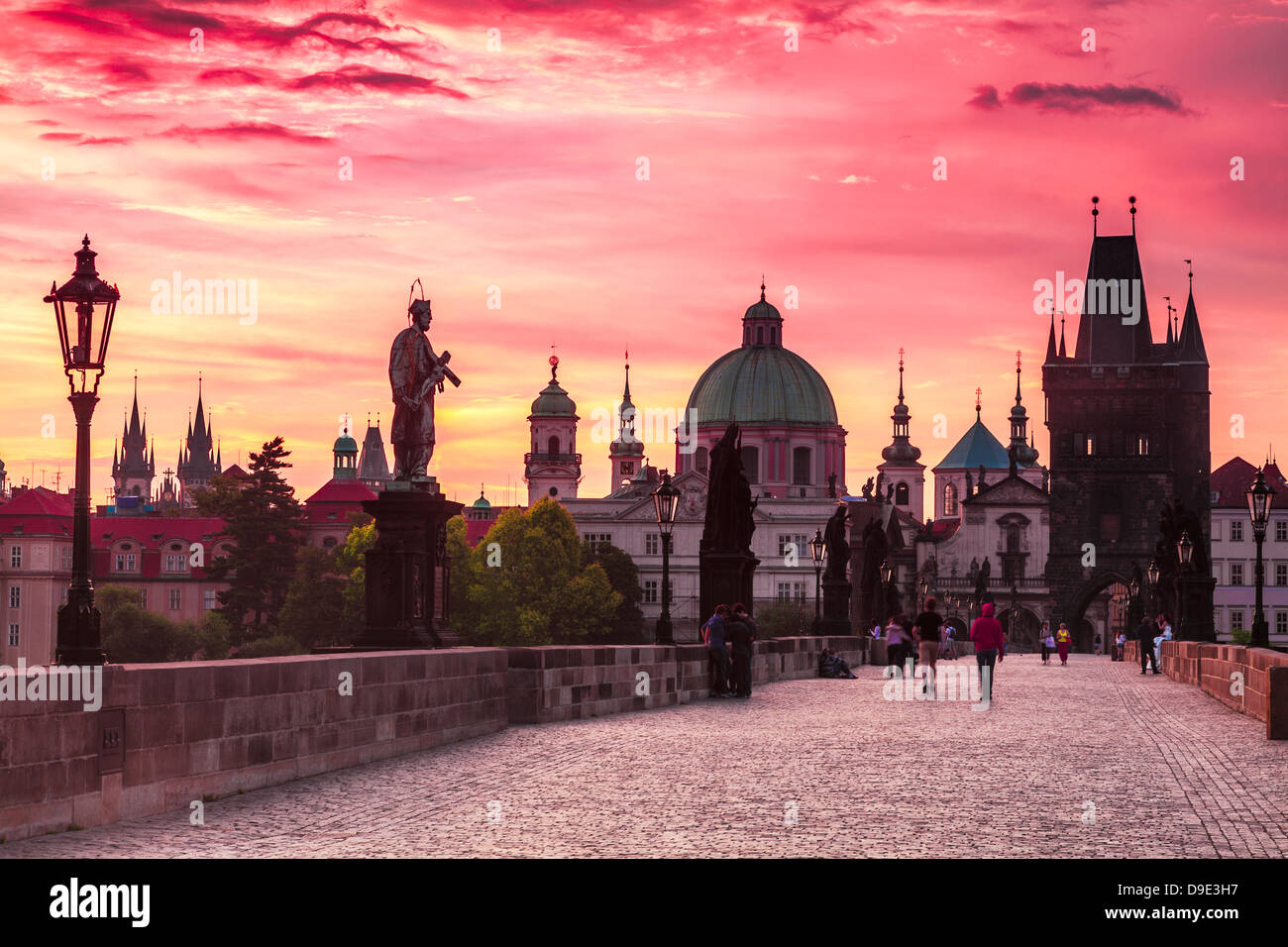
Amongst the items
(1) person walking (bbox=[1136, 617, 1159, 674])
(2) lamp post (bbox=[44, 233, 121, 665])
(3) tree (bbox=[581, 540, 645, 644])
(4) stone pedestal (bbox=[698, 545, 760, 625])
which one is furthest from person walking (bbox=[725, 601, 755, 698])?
(3) tree (bbox=[581, 540, 645, 644])

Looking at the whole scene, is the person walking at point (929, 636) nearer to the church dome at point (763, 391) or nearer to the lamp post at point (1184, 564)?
the lamp post at point (1184, 564)

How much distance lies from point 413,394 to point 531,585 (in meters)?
98.4

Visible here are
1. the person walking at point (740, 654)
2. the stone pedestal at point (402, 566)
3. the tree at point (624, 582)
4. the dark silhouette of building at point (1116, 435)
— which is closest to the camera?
the stone pedestal at point (402, 566)

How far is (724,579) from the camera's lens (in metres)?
34.4

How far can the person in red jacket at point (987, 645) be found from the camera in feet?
98.2

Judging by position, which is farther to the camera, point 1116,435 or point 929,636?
point 1116,435

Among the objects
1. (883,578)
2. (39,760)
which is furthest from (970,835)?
(883,578)

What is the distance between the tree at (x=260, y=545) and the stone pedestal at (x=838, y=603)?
243 ft

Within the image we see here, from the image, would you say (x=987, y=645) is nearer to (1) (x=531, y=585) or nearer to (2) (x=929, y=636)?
(2) (x=929, y=636)

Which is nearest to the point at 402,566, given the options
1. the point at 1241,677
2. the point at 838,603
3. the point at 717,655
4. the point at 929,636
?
the point at 717,655

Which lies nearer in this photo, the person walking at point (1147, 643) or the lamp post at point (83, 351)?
the lamp post at point (83, 351)

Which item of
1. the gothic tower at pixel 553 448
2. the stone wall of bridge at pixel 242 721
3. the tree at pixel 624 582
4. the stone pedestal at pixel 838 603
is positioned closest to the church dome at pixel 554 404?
the gothic tower at pixel 553 448

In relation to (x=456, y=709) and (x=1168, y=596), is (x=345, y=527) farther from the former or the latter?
(x=456, y=709)
